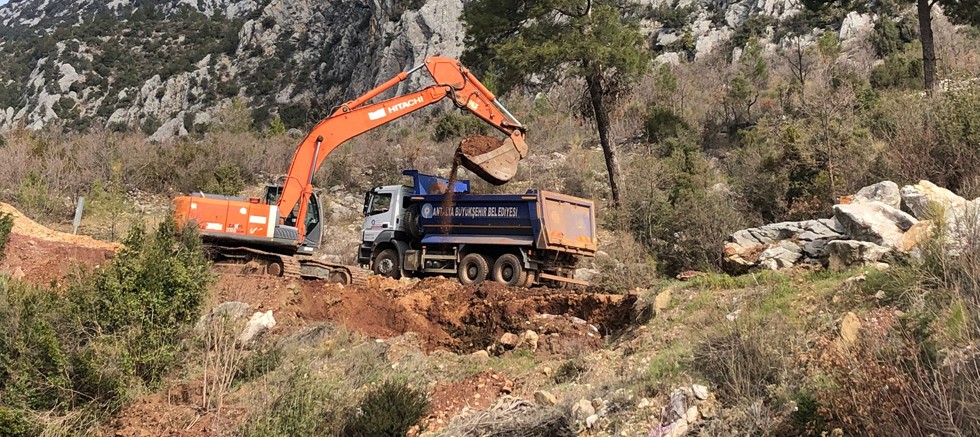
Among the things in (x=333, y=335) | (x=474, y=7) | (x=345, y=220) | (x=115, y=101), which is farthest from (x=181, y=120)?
(x=333, y=335)

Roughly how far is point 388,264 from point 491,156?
12.7 ft

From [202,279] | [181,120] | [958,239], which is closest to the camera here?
[958,239]

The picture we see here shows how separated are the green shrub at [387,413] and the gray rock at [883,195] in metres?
7.35

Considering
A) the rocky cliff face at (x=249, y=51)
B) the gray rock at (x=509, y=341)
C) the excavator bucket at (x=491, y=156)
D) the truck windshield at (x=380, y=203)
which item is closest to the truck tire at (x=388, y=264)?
the truck windshield at (x=380, y=203)

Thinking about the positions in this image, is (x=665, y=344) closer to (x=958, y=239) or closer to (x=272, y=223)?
(x=958, y=239)

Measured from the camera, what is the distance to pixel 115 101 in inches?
2598

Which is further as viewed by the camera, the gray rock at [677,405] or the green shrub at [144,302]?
the green shrub at [144,302]

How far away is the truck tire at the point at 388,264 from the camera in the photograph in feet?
54.4

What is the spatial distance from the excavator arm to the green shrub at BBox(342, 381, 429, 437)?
766cm

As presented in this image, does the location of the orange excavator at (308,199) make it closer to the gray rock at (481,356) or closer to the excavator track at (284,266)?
the excavator track at (284,266)

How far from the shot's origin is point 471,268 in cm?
1545

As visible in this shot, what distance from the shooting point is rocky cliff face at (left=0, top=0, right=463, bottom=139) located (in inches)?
2237

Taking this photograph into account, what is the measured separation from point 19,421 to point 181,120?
57.8 metres

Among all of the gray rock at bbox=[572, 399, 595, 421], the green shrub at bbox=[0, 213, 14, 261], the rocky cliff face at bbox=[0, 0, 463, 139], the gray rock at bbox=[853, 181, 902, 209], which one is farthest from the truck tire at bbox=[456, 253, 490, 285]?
the rocky cliff face at bbox=[0, 0, 463, 139]
